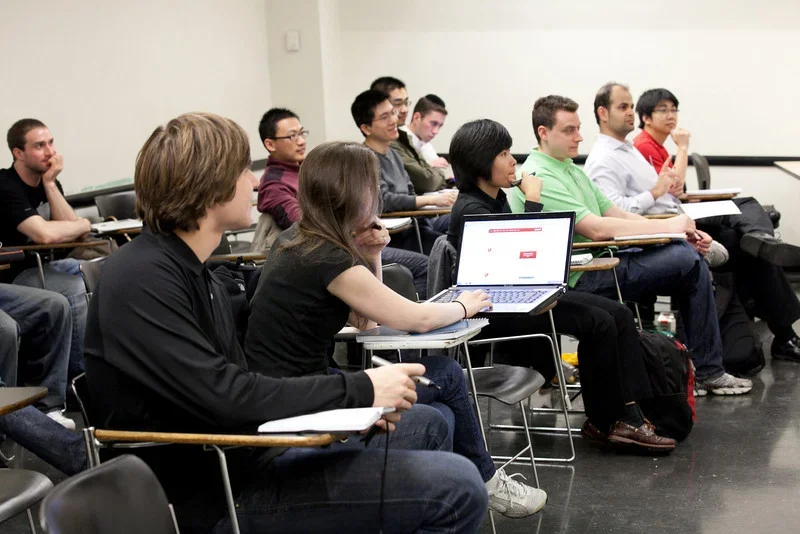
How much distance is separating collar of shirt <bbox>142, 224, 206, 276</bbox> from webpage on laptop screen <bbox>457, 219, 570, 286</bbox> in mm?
1523

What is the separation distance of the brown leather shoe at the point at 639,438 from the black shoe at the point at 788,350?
1.56m

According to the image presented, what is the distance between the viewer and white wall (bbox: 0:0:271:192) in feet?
16.8

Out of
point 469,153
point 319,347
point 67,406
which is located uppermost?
point 469,153

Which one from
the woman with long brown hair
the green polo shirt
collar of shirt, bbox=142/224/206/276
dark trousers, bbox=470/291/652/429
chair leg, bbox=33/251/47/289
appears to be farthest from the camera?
chair leg, bbox=33/251/47/289

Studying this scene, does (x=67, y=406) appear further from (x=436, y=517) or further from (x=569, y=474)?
(x=436, y=517)

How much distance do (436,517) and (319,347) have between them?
631 millimetres

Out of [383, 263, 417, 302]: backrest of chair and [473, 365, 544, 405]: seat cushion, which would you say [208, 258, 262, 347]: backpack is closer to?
[383, 263, 417, 302]: backrest of chair

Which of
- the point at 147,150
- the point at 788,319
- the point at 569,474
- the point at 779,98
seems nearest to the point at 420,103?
the point at 779,98

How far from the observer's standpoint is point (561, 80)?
7574 millimetres

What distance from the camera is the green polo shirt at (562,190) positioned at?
4121mm

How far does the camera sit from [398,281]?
3154mm

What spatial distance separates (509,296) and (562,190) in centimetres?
123

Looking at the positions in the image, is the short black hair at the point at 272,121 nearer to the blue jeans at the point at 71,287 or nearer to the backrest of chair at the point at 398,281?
the blue jeans at the point at 71,287

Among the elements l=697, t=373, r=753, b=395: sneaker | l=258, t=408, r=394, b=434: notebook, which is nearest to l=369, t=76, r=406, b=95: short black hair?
l=697, t=373, r=753, b=395: sneaker
